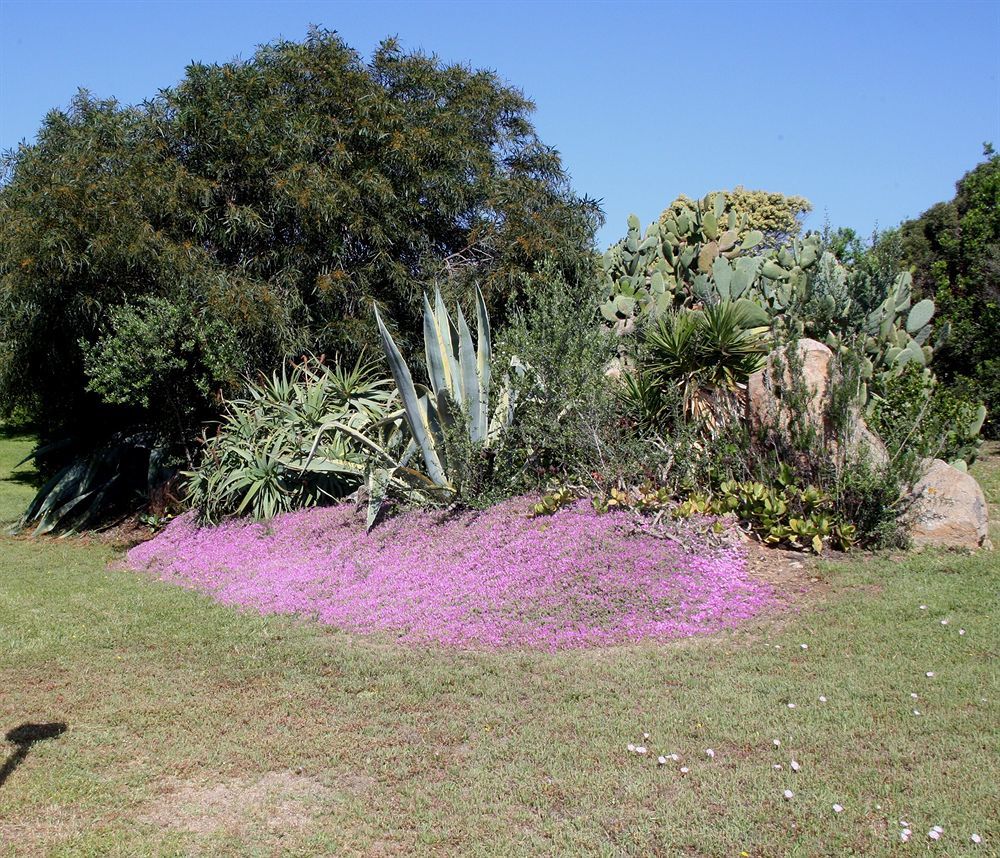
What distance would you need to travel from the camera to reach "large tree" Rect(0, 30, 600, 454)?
463 inches

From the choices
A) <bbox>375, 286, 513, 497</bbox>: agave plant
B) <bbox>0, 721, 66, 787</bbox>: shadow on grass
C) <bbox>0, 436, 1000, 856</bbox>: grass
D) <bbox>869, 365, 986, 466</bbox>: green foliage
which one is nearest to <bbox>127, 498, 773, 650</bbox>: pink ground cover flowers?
<bbox>0, 436, 1000, 856</bbox>: grass

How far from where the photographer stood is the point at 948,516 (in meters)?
8.26

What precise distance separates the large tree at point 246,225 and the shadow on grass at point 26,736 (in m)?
6.58

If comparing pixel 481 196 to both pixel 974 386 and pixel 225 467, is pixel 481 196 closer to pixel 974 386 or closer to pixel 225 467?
pixel 225 467

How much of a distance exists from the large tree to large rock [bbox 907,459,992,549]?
5.22m

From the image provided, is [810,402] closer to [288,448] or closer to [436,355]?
[436,355]

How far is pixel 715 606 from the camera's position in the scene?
6996mm

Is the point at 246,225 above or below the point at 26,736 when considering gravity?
above

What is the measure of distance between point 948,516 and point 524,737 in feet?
16.2

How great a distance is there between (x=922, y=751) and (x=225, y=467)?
879 cm

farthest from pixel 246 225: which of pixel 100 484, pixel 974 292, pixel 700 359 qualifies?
pixel 974 292

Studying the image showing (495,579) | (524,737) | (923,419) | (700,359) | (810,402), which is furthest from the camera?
(700,359)

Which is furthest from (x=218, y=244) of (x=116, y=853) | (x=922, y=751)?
(x=922, y=751)

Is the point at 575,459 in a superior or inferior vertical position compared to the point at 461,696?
superior
